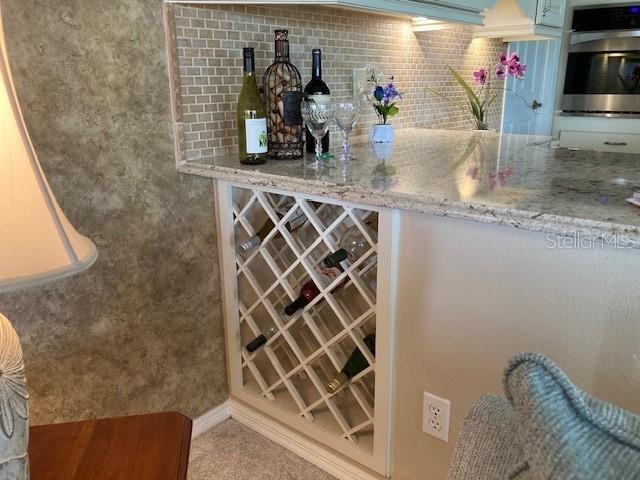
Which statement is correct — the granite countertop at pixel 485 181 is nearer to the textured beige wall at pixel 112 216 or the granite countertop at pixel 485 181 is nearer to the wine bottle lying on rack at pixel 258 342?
the textured beige wall at pixel 112 216

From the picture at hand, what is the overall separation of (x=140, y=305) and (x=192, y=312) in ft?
0.64

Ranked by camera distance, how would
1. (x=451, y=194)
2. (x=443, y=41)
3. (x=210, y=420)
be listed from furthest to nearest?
(x=443, y=41) → (x=210, y=420) → (x=451, y=194)

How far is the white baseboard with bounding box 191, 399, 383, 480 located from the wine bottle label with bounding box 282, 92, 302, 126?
3.16ft

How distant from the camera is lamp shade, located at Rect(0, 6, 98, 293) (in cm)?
56

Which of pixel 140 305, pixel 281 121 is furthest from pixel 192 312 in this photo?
pixel 281 121

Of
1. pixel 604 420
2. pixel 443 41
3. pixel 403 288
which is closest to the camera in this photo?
pixel 604 420

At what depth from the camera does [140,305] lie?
150 centimetres

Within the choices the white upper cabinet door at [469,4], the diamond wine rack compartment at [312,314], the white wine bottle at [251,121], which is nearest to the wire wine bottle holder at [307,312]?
the diamond wine rack compartment at [312,314]

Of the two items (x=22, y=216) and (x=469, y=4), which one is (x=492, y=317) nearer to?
(x=22, y=216)

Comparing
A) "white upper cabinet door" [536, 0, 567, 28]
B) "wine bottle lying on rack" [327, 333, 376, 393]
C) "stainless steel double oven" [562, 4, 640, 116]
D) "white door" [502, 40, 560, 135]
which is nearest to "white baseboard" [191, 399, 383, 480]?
"wine bottle lying on rack" [327, 333, 376, 393]

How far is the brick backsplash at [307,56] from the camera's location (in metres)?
1.52

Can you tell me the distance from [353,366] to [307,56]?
1094mm

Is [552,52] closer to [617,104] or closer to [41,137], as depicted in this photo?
[617,104]

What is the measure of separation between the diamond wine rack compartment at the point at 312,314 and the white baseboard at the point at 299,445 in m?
0.03
